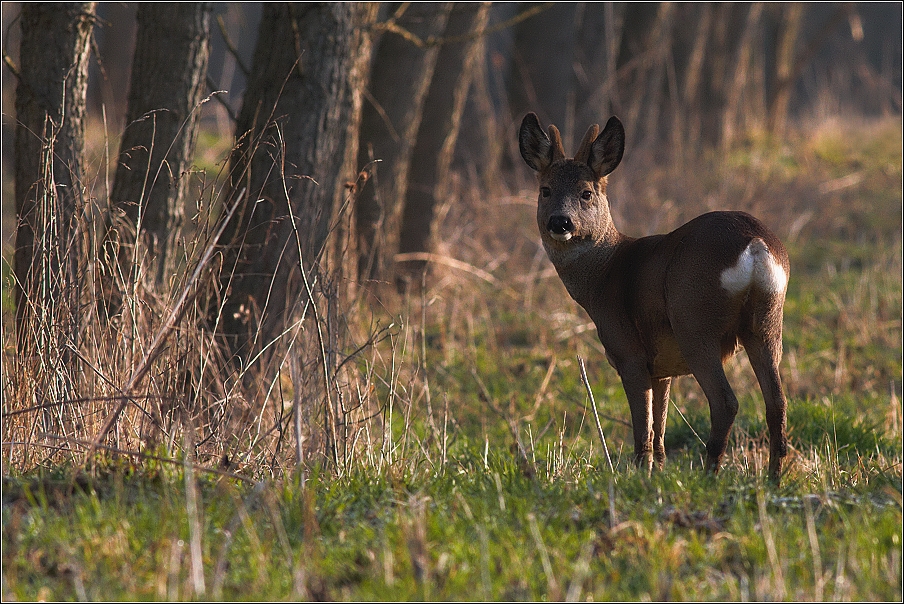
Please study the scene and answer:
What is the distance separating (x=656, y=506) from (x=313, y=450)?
1.84m

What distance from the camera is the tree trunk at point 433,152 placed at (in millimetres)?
10531

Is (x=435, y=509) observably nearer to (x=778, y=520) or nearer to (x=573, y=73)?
(x=778, y=520)

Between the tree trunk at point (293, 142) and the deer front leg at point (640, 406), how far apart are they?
2344mm

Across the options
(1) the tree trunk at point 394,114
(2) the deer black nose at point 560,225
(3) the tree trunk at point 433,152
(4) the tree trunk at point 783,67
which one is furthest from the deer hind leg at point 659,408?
(4) the tree trunk at point 783,67

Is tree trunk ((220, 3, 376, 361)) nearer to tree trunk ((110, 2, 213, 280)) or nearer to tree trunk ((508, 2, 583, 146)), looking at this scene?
tree trunk ((110, 2, 213, 280))

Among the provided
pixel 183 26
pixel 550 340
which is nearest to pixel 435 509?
pixel 183 26

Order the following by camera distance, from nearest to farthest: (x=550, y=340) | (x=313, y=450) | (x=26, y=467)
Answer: (x=26, y=467) < (x=313, y=450) < (x=550, y=340)

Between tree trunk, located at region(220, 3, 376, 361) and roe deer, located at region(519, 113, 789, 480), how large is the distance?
64.6 inches

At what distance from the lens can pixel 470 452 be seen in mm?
6160

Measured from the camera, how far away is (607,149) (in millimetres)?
5340

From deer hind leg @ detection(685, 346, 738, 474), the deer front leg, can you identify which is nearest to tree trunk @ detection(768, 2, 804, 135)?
the deer front leg

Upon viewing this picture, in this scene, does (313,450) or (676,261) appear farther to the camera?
(313,450)

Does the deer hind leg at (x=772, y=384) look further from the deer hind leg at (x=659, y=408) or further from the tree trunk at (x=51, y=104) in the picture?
the tree trunk at (x=51, y=104)

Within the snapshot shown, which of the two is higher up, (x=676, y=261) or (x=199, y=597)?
(x=676, y=261)
